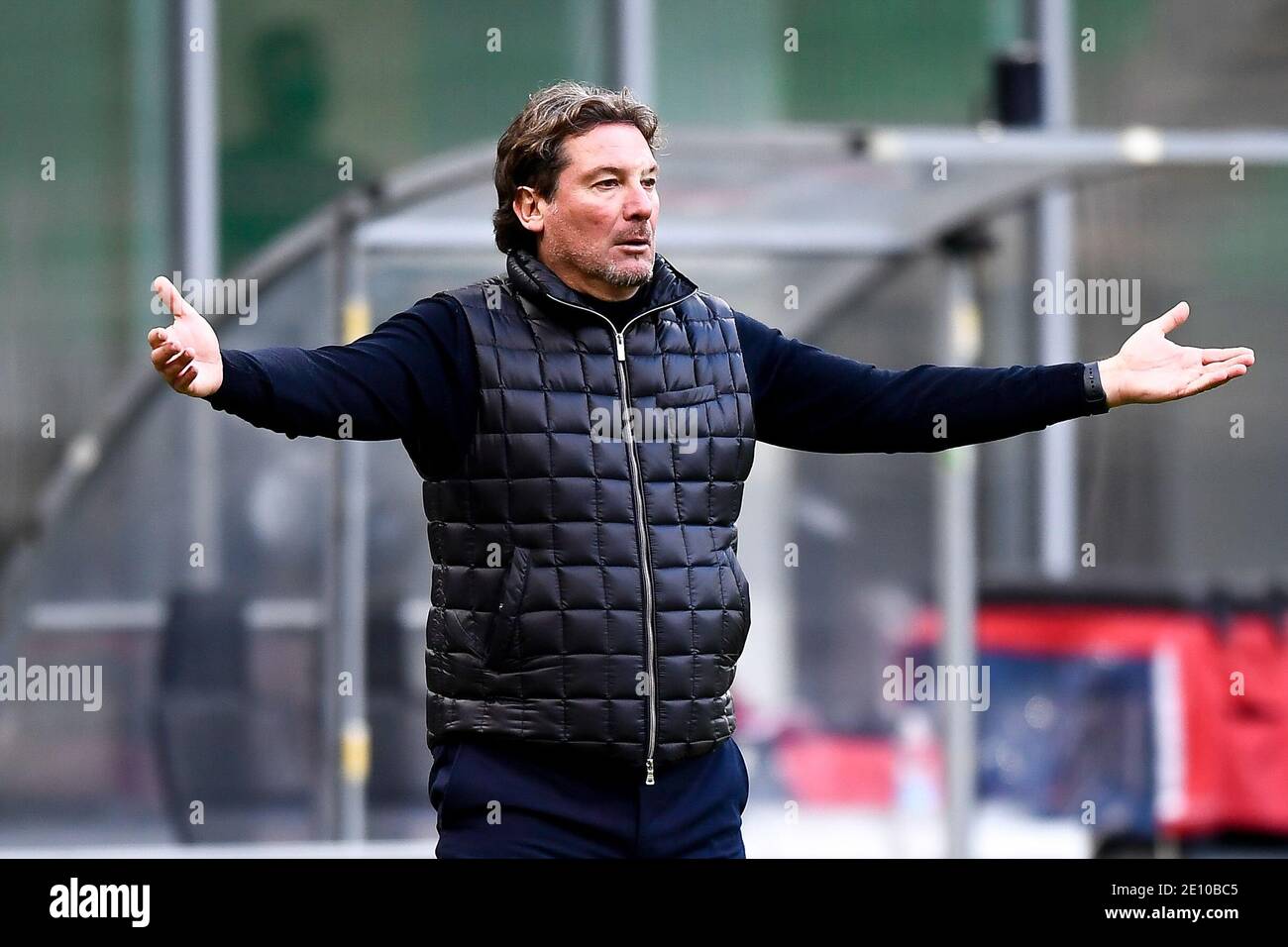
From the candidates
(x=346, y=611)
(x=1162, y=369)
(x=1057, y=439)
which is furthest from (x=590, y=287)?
(x=1057, y=439)

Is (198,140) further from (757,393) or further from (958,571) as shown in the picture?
(757,393)

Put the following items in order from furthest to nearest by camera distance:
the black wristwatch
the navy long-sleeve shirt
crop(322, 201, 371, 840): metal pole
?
crop(322, 201, 371, 840): metal pole, the black wristwatch, the navy long-sleeve shirt

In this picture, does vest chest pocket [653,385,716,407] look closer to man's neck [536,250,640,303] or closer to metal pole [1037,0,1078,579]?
man's neck [536,250,640,303]

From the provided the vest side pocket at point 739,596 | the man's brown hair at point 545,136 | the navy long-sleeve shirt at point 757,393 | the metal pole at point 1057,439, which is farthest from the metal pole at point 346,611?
the vest side pocket at point 739,596

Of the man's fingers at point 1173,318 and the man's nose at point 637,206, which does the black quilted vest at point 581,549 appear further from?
the man's fingers at point 1173,318

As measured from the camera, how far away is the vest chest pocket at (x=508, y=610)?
2.64 m

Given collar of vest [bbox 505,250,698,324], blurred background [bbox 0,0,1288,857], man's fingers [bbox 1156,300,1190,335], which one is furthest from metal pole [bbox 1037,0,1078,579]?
collar of vest [bbox 505,250,698,324]

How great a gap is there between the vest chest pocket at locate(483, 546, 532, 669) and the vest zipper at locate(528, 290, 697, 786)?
15 cm

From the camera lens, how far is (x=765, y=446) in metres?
7.00

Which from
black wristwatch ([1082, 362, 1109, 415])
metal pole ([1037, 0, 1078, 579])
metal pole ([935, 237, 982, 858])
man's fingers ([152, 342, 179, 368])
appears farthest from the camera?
metal pole ([1037, 0, 1078, 579])

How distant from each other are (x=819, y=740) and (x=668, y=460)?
4.45 meters

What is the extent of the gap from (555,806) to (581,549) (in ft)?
1.10

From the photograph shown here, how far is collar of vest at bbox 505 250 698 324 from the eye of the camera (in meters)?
2.75
